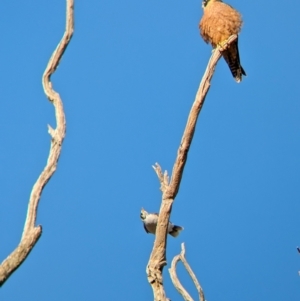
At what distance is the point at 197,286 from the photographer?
4402mm

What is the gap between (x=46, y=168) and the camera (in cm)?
326

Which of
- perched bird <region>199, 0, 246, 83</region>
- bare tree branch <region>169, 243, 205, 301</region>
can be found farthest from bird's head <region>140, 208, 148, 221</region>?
bare tree branch <region>169, 243, 205, 301</region>

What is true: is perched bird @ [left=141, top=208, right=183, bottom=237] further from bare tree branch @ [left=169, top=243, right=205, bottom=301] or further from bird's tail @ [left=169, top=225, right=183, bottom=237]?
bare tree branch @ [left=169, top=243, right=205, bottom=301]

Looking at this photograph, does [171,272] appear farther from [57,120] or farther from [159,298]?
[57,120]

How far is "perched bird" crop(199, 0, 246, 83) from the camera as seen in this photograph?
7.98 metres

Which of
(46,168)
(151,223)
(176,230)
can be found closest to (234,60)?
(176,230)

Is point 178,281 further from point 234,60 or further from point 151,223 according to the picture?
point 151,223

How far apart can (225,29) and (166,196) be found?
4.59 metres

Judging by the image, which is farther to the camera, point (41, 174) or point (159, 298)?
point (159, 298)

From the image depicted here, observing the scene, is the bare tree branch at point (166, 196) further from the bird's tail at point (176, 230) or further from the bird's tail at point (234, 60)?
the bird's tail at point (176, 230)

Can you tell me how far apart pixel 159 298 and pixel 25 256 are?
1.15 meters

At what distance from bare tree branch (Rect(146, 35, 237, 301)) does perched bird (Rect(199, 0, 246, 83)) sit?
390cm

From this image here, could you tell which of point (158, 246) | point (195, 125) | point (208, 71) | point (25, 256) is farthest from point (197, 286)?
point (25, 256)

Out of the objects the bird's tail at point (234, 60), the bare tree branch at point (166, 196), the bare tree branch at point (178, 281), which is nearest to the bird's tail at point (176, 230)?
the bird's tail at point (234, 60)
